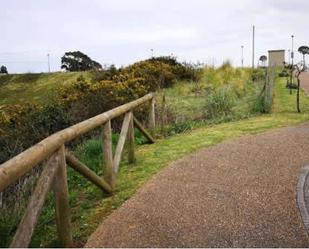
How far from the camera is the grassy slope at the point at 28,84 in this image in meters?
32.4

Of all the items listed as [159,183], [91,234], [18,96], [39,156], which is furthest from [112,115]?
[18,96]

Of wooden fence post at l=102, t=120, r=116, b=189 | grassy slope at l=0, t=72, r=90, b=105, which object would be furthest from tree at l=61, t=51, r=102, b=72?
wooden fence post at l=102, t=120, r=116, b=189

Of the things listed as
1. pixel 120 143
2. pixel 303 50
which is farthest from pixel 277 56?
pixel 303 50

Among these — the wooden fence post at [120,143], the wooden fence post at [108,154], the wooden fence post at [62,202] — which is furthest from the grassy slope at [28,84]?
the wooden fence post at [62,202]

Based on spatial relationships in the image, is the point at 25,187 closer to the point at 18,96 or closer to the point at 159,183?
the point at 159,183

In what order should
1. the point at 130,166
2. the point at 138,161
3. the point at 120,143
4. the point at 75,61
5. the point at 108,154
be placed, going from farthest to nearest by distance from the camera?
the point at 75,61 → the point at 138,161 → the point at 130,166 → the point at 120,143 → the point at 108,154

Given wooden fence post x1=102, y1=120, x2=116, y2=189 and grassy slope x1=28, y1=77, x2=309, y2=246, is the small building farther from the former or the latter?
wooden fence post x1=102, y1=120, x2=116, y2=189

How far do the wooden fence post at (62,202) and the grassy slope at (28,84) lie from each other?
27.2m

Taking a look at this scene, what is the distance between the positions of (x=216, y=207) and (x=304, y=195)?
115cm

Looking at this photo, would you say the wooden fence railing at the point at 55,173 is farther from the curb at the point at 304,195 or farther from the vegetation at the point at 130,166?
the curb at the point at 304,195

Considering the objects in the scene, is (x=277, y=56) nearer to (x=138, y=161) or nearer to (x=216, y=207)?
(x=138, y=161)

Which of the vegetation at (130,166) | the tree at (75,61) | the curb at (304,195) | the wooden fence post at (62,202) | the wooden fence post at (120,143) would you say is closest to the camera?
the wooden fence post at (62,202)

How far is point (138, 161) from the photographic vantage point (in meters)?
8.00

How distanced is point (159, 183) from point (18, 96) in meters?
29.3
